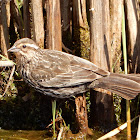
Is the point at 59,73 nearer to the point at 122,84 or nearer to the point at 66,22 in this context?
the point at 122,84

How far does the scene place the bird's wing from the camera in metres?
4.02

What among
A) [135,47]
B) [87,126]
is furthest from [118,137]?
[135,47]

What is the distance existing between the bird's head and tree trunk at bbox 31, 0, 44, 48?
0.24 meters

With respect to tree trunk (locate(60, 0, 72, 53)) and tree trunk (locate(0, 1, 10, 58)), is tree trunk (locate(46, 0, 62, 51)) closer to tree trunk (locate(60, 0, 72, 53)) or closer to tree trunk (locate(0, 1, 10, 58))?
tree trunk (locate(60, 0, 72, 53))

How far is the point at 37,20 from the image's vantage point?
4.30m

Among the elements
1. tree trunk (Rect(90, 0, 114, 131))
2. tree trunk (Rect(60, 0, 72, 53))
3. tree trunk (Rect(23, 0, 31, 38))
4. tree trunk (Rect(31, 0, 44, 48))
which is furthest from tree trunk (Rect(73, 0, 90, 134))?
tree trunk (Rect(23, 0, 31, 38))

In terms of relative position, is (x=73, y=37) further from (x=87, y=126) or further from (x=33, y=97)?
(x=87, y=126)

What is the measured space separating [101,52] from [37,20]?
1.08m

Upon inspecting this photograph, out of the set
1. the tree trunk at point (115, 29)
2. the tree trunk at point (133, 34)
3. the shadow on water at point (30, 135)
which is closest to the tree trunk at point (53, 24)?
the tree trunk at point (115, 29)

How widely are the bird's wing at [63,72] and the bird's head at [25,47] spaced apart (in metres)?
0.23

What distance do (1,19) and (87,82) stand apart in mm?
1858

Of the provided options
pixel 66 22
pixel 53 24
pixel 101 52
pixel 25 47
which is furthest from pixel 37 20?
pixel 101 52

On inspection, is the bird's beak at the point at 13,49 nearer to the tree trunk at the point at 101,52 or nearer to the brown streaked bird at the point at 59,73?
the brown streaked bird at the point at 59,73

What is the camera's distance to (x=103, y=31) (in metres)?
4.11
